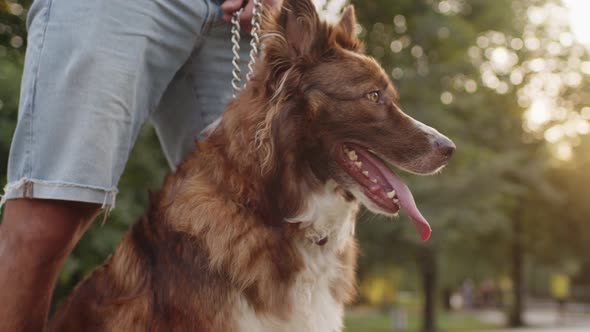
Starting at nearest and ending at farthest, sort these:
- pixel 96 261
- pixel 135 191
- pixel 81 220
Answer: pixel 81 220 < pixel 96 261 < pixel 135 191

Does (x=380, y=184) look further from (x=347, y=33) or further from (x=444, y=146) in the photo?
(x=347, y=33)

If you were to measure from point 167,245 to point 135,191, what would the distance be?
299 inches

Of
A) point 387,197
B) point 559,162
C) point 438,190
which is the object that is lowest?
point 559,162

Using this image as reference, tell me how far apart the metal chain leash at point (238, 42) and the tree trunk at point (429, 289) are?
16.2 meters

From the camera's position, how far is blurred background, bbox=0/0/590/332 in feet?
33.3

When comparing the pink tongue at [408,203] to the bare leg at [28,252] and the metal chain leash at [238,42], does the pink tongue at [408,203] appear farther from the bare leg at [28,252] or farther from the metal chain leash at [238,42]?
the bare leg at [28,252]

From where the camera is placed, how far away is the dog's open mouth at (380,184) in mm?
2807

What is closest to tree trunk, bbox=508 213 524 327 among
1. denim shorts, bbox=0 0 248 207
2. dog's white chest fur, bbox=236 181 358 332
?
dog's white chest fur, bbox=236 181 358 332

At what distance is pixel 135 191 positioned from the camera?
10.0 m

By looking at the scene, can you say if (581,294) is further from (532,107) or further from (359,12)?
(359,12)

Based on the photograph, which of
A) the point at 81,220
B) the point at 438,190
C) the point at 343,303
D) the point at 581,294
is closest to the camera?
the point at 81,220

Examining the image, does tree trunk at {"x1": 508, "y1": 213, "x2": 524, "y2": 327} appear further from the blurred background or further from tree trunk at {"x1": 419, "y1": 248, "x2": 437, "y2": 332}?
tree trunk at {"x1": 419, "y1": 248, "x2": 437, "y2": 332}

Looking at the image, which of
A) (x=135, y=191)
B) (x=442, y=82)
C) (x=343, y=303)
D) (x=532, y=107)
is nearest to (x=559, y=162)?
(x=532, y=107)

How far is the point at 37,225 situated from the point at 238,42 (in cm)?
117
